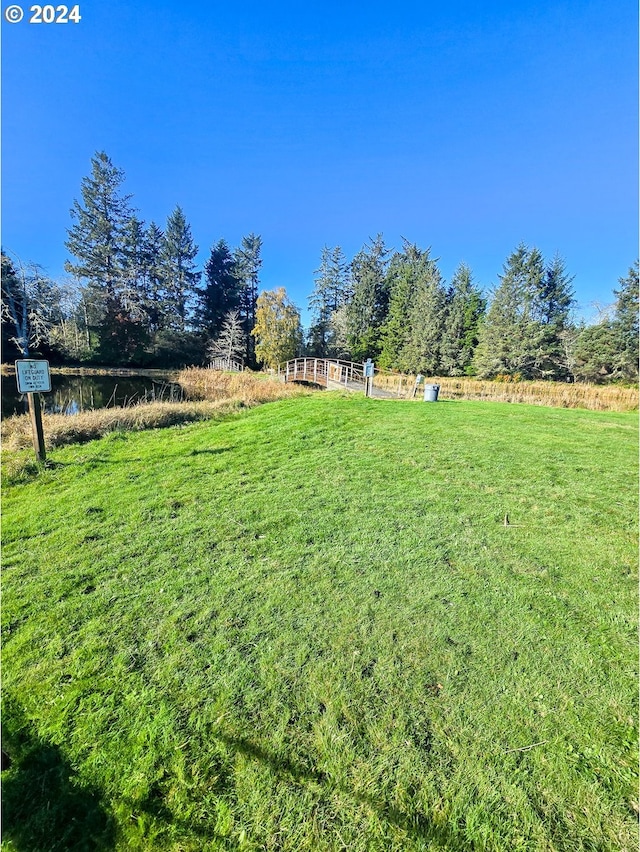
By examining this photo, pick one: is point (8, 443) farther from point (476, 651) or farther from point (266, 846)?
point (476, 651)

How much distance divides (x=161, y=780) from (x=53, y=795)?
44cm

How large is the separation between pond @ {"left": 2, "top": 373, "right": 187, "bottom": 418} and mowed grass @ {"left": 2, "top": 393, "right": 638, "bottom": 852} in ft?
31.0

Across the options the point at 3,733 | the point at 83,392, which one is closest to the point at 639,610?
the point at 3,733

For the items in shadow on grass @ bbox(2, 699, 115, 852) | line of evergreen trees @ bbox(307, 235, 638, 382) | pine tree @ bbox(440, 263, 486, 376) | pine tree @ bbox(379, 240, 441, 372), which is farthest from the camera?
pine tree @ bbox(379, 240, 441, 372)

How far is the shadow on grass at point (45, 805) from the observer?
52.5 inches

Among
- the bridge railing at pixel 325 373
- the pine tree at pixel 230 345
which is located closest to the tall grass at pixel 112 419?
the bridge railing at pixel 325 373

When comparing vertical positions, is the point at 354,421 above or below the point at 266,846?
above

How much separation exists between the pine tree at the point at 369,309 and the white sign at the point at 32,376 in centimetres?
3352

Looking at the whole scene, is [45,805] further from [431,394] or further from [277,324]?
[277,324]

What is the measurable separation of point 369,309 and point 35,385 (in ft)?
116

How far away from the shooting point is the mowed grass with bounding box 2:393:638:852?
141cm

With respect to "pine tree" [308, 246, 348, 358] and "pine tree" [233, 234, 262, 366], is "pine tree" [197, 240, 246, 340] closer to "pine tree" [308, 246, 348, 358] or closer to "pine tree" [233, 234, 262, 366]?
"pine tree" [233, 234, 262, 366]

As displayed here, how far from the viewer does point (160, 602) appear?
8.40 ft

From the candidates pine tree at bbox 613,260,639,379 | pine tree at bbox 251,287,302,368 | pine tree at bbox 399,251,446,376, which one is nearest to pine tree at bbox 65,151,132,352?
pine tree at bbox 251,287,302,368
